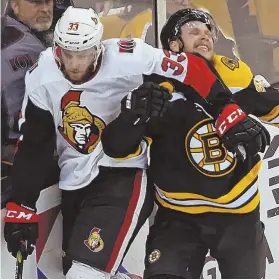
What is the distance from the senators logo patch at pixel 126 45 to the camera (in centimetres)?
156

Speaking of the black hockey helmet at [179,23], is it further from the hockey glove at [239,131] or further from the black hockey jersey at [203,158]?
the hockey glove at [239,131]

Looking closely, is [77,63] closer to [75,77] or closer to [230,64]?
[75,77]

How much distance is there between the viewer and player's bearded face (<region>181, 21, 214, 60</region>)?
163 cm

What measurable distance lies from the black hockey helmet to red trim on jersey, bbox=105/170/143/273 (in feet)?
1.05

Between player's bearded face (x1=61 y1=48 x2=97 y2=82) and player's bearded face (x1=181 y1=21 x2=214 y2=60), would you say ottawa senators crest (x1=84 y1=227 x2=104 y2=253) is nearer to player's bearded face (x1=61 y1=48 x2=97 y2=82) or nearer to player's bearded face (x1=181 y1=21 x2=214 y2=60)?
player's bearded face (x1=61 y1=48 x2=97 y2=82)

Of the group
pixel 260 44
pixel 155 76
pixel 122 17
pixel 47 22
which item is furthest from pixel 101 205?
pixel 260 44

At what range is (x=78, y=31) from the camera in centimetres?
146

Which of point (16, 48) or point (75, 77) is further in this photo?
point (16, 48)

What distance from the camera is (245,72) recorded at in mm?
1663

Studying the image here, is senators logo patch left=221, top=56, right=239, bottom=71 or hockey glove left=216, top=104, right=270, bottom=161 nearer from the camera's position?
hockey glove left=216, top=104, right=270, bottom=161

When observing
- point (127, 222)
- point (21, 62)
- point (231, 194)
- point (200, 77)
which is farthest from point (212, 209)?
point (21, 62)

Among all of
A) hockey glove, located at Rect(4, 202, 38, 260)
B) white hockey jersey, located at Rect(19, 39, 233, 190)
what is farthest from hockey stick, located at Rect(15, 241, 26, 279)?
white hockey jersey, located at Rect(19, 39, 233, 190)

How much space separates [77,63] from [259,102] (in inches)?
17.2

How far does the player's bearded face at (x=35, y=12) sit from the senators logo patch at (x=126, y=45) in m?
0.21
